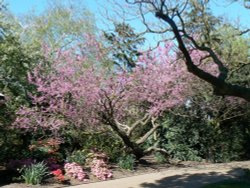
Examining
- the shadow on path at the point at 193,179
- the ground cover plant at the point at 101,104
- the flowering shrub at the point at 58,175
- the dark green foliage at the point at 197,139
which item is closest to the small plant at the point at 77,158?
the ground cover plant at the point at 101,104

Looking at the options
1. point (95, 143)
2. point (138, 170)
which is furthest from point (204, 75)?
point (95, 143)

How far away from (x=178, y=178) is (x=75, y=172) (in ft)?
11.4

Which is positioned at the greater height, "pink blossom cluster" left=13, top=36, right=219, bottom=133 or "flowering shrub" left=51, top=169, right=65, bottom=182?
"pink blossom cluster" left=13, top=36, right=219, bottom=133

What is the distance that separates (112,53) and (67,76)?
8.53 feet

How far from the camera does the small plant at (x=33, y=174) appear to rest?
11.5m

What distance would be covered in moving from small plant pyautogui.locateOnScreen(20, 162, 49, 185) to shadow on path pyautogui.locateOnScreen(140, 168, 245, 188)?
302cm

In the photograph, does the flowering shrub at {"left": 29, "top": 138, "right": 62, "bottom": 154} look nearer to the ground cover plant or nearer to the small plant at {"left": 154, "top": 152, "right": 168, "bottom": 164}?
the ground cover plant

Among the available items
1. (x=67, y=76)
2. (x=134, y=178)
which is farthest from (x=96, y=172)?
(x=67, y=76)

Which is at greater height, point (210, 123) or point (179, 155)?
point (210, 123)

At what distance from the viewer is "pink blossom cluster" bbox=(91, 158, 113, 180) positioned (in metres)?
13.3

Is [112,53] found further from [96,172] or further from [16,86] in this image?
[96,172]

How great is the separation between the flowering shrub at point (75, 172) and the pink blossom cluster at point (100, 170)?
1.43 ft

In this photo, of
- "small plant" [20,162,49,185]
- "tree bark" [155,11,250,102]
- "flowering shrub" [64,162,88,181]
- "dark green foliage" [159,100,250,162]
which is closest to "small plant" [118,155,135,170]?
"flowering shrub" [64,162,88,181]

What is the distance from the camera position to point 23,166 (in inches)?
486
